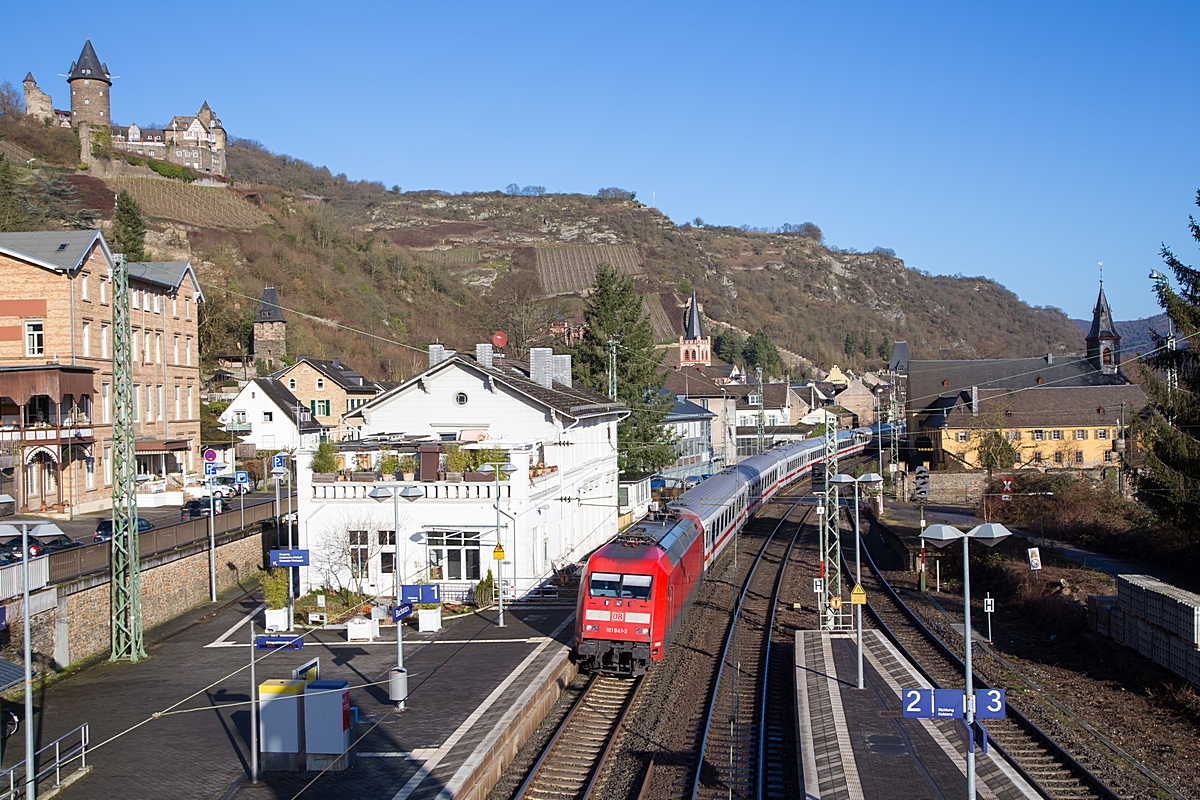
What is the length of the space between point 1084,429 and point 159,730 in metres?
62.0

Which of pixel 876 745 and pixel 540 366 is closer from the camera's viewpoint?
pixel 876 745

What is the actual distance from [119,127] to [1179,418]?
6088 inches

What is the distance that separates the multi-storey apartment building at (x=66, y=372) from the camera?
36938 millimetres

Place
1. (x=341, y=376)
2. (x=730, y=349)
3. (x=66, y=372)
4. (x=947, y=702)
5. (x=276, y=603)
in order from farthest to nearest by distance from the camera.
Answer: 1. (x=730, y=349)
2. (x=341, y=376)
3. (x=66, y=372)
4. (x=276, y=603)
5. (x=947, y=702)

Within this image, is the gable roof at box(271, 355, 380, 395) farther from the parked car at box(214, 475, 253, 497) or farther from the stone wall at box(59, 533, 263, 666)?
the stone wall at box(59, 533, 263, 666)

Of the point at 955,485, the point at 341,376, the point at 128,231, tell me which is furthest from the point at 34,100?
the point at 955,485

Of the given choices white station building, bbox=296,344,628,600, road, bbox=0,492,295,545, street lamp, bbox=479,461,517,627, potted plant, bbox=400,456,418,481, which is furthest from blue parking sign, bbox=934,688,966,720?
road, bbox=0,492,295,545

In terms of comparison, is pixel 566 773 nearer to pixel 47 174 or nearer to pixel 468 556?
pixel 468 556

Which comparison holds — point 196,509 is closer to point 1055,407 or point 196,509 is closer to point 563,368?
point 563,368

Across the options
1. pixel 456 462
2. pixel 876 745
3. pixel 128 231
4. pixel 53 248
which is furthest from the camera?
pixel 128 231

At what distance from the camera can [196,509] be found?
122ft

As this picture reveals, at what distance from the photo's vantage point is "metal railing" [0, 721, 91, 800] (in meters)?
12.8

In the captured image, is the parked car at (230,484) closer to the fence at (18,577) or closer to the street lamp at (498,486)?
the street lamp at (498,486)

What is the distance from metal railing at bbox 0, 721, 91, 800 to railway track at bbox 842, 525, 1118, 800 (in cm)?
1376
